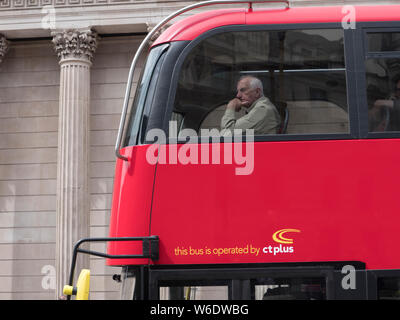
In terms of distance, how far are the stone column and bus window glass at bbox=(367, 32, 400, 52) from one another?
49.6ft

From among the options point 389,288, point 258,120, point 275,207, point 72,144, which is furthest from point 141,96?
point 72,144

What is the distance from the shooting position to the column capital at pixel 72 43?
2206cm

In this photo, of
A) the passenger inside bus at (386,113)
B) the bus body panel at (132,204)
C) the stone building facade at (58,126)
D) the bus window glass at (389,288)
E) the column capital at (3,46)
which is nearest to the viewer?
the bus window glass at (389,288)

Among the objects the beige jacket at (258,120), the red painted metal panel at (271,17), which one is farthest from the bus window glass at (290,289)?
the red painted metal panel at (271,17)

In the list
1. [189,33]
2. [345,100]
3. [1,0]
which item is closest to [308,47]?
[345,100]

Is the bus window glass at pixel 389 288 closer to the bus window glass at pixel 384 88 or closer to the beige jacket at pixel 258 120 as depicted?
the bus window glass at pixel 384 88

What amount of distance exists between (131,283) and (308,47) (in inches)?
114

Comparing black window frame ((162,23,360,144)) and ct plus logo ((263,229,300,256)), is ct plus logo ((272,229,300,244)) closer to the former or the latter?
ct plus logo ((263,229,300,256))

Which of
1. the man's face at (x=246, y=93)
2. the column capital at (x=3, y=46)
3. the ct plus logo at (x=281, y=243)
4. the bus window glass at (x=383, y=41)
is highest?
the column capital at (x=3, y=46)

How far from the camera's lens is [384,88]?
7.00 m

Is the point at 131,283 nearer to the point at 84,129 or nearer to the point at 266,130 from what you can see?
the point at 266,130

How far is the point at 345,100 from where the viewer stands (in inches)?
273

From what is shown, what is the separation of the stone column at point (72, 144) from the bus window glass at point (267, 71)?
47.4 ft

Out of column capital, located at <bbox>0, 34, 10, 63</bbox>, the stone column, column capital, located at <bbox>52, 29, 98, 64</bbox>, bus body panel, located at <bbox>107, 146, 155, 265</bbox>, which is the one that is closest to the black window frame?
bus body panel, located at <bbox>107, 146, 155, 265</bbox>
